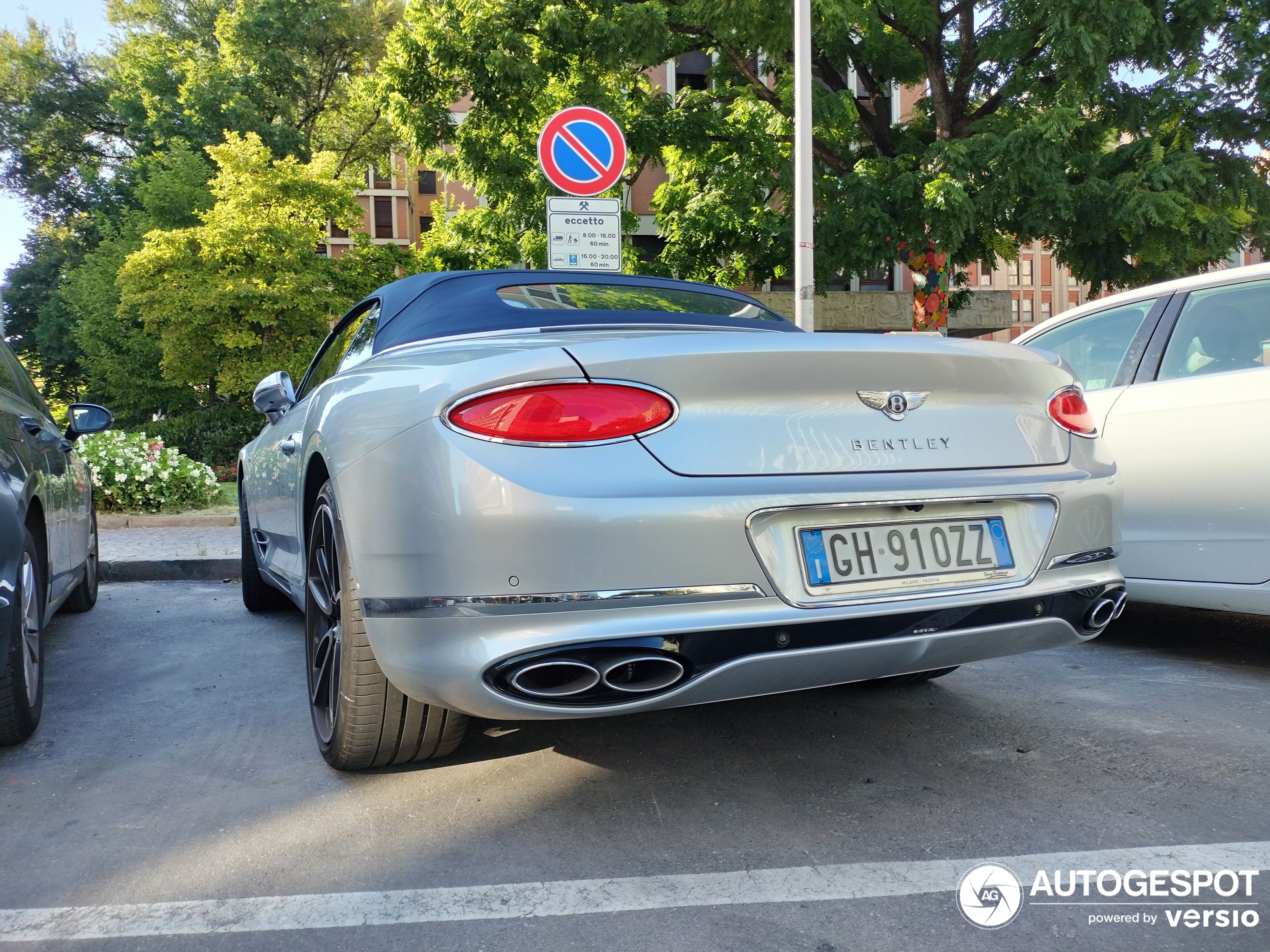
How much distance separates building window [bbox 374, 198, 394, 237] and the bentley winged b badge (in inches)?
2435

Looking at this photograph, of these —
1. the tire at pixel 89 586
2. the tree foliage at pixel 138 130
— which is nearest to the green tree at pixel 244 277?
the tree foliage at pixel 138 130

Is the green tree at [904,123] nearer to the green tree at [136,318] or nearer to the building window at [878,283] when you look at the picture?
the green tree at [136,318]

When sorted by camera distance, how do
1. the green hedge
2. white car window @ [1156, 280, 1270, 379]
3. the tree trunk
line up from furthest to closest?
1. the green hedge
2. the tree trunk
3. white car window @ [1156, 280, 1270, 379]

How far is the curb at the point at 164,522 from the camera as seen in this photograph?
9352 millimetres

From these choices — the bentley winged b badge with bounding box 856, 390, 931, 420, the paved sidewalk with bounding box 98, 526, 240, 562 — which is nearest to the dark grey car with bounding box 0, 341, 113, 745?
the paved sidewalk with bounding box 98, 526, 240, 562

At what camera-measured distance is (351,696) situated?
2730mm

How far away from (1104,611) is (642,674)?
1.33m

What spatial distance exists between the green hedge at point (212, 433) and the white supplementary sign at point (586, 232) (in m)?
16.7

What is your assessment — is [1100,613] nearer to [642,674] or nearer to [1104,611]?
[1104,611]

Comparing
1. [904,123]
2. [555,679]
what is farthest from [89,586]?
[904,123]

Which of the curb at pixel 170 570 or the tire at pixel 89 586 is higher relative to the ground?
the tire at pixel 89 586

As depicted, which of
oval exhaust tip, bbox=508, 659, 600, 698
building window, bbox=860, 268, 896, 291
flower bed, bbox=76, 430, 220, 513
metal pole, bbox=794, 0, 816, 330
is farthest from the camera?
building window, bbox=860, 268, 896, 291

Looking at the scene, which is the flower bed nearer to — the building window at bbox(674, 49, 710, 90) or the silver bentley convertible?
the silver bentley convertible

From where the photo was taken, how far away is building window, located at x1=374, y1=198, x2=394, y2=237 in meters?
61.3
